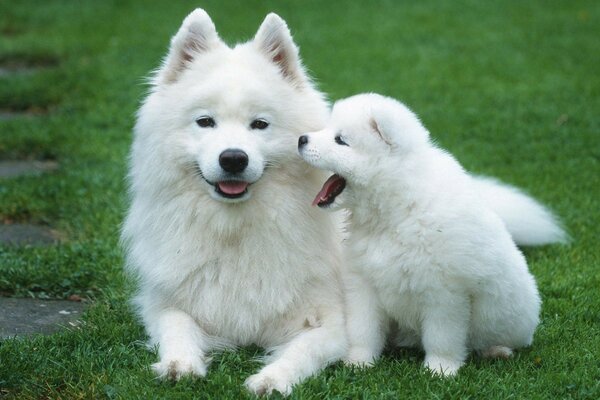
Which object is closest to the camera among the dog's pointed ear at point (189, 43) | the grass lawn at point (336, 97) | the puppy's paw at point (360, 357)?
the grass lawn at point (336, 97)

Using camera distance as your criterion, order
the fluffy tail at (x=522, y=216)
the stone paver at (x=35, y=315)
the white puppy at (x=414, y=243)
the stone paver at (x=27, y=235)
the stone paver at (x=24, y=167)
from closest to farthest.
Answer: the white puppy at (x=414, y=243) → the stone paver at (x=35, y=315) → the fluffy tail at (x=522, y=216) → the stone paver at (x=27, y=235) → the stone paver at (x=24, y=167)

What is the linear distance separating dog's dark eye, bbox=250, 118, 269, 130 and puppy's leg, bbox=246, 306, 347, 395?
900 mm

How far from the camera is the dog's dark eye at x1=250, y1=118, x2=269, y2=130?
13.3ft

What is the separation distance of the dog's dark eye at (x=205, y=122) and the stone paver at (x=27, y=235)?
2.27m

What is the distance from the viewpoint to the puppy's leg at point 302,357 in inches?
142

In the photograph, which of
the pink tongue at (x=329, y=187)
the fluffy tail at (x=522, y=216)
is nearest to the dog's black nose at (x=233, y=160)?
the pink tongue at (x=329, y=187)

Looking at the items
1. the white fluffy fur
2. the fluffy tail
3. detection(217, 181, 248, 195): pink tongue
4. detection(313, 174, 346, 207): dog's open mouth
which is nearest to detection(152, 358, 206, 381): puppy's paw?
the white fluffy fur

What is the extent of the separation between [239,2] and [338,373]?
453 inches

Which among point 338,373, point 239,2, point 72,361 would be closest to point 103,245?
point 72,361

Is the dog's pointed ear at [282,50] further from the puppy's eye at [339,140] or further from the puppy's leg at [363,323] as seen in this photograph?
the puppy's leg at [363,323]

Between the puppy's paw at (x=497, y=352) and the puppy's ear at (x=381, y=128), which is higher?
the puppy's ear at (x=381, y=128)

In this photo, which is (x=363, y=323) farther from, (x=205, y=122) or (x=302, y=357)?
(x=205, y=122)

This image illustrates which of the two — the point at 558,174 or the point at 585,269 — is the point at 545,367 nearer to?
the point at 585,269

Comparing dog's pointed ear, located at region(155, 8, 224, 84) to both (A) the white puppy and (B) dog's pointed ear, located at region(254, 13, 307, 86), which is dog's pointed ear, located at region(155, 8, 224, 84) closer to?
(B) dog's pointed ear, located at region(254, 13, 307, 86)
